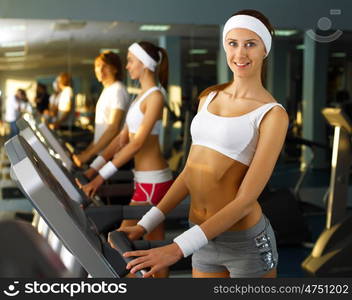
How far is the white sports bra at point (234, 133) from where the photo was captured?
1415 millimetres

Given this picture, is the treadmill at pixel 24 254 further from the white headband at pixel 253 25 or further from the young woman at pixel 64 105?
the young woman at pixel 64 105

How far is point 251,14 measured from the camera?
58.2 inches

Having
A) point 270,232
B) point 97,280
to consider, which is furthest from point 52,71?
point 97,280

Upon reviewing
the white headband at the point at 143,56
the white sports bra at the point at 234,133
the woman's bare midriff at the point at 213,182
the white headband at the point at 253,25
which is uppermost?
the white headband at the point at 253,25

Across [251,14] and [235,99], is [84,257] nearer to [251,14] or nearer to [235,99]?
[235,99]

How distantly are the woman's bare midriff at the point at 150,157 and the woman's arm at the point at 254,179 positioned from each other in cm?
108

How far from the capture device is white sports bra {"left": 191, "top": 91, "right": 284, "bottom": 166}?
1.42 metres

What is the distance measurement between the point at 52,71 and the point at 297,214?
2.12 metres

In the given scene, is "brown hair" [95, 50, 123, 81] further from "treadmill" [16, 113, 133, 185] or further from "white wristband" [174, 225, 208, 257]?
"white wristband" [174, 225, 208, 257]

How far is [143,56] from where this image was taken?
8.08ft

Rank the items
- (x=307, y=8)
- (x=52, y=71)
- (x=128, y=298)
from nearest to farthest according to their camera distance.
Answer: (x=128, y=298), (x=307, y=8), (x=52, y=71)

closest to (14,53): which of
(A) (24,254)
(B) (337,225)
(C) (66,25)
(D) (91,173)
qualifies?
(C) (66,25)

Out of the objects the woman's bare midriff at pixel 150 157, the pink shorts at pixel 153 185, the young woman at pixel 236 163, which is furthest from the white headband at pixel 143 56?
the young woman at pixel 236 163

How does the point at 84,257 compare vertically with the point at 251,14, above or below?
below
